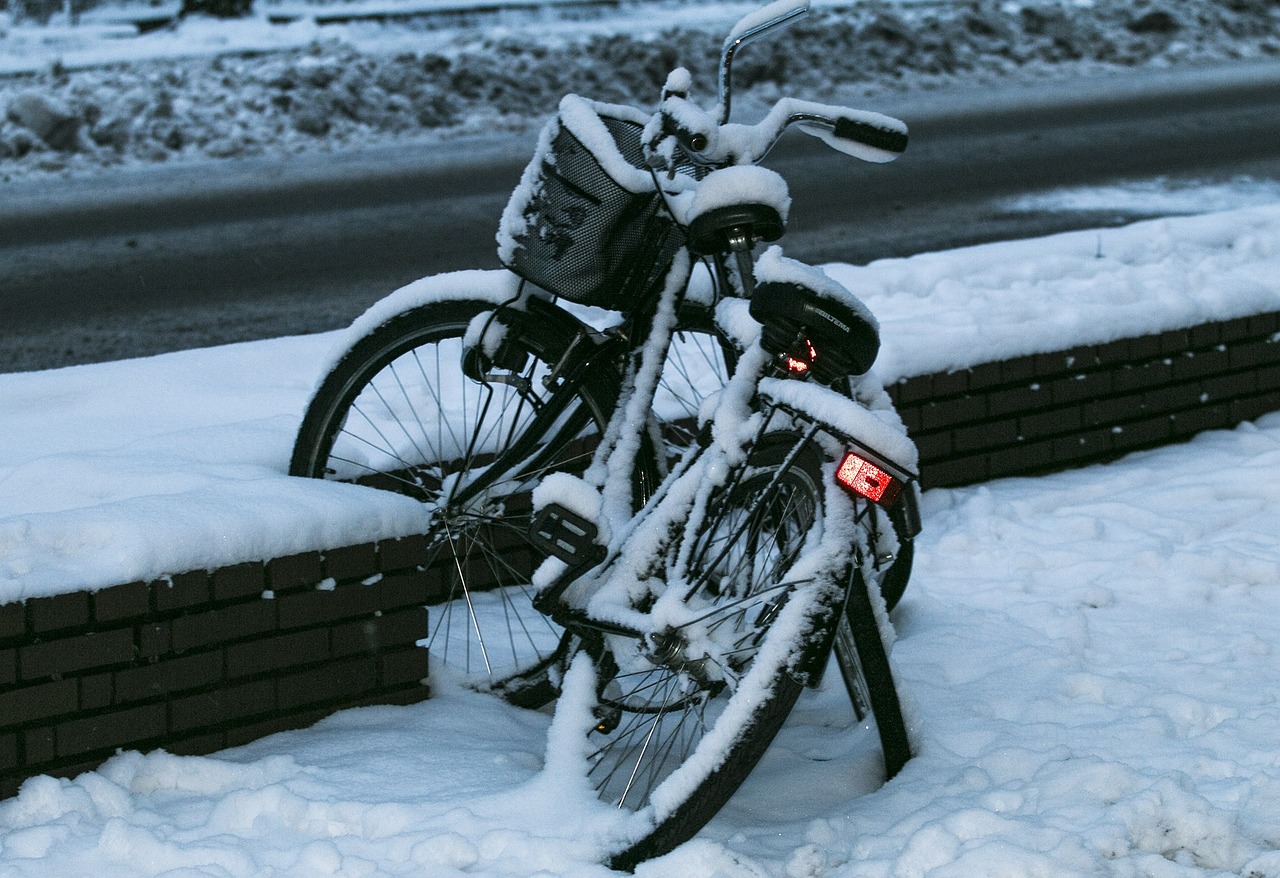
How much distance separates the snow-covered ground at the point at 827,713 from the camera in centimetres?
279

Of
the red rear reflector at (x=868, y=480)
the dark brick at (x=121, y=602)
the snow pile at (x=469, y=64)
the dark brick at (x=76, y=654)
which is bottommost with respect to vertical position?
the snow pile at (x=469, y=64)

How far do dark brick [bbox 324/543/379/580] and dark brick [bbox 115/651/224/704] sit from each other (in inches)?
11.5

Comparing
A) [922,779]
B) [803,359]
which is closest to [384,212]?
[803,359]

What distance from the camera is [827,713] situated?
3.54 metres

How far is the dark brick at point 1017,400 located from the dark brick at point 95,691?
2.82 metres

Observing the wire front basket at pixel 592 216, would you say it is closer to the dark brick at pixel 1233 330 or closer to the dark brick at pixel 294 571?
the dark brick at pixel 294 571

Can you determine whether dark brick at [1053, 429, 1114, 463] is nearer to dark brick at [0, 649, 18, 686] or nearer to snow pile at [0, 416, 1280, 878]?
snow pile at [0, 416, 1280, 878]

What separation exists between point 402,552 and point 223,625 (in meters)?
0.41

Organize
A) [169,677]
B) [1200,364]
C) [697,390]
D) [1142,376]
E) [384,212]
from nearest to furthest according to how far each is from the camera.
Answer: [169,677] → [697,390] → [1142,376] → [1200,364] → [384,212]

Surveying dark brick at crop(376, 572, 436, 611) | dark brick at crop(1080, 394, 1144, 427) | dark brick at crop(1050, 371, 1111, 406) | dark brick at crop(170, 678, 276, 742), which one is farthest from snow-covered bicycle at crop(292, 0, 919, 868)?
dark brick at crop(1080, 394, 1144, 427)

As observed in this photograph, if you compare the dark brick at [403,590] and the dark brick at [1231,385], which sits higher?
the dark brick at [403,590]

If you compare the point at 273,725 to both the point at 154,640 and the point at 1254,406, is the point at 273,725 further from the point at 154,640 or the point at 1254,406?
the point at 1254,406

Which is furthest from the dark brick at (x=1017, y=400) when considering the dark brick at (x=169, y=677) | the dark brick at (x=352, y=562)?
the dark brick at (x=169, y=677)

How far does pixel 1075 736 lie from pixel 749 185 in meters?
1.37
